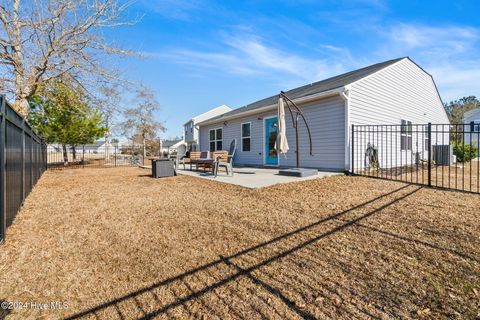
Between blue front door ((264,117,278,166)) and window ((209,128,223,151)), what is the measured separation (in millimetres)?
4252

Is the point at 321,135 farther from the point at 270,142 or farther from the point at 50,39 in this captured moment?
the point at 50,39

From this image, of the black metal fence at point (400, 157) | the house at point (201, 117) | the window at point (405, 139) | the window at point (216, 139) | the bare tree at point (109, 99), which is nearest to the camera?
the black metal fence at point (400, 157)

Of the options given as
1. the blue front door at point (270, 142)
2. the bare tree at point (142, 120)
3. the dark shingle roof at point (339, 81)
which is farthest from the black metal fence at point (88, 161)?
the dark shingle roof at point (339, 81)

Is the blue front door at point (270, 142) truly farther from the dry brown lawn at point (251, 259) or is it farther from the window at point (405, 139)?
the dry brown lawn at point (251, 259)

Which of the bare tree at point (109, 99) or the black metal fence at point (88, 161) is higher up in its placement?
the bare tree at point (109, 99)

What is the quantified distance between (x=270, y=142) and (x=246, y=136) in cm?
190

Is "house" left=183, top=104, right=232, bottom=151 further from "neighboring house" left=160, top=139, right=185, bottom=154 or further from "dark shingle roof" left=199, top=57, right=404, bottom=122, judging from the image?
"dark shingle roof" left=199, top=57, right=404, bottom=122

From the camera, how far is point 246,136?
12219mm

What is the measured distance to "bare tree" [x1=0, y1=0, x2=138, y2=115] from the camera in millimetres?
8305

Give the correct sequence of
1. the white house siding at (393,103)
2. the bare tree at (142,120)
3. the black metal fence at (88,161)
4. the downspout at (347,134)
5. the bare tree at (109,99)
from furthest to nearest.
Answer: the bare tree at (142,120)
the black metal fence at (88,161)
the bare tree at (109,99)
the white house siding at (393,103)
the downspout at (347,134)

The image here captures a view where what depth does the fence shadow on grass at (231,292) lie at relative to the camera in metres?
1.72

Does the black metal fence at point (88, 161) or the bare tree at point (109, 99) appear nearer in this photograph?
the bare tree at point (109, 99)

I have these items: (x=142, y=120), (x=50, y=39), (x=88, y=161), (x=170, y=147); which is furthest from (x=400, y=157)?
(x=170, y=147)

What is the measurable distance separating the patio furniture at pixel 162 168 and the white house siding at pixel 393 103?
6.28 metres
